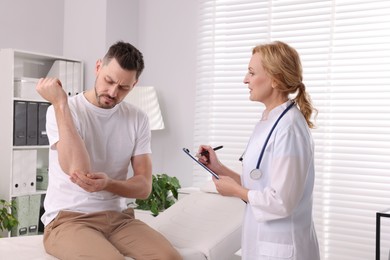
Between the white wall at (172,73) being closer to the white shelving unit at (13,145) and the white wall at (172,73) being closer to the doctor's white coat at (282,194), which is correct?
the white shelving unit at (13,145)

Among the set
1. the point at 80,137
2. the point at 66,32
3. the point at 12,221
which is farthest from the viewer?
the point at 66,32

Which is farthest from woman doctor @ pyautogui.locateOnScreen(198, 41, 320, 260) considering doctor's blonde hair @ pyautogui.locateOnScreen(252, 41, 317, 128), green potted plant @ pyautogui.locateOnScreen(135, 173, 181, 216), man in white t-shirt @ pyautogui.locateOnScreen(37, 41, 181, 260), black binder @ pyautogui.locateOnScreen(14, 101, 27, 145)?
black binder @ pyautogui.locateOnScreen(14, 101, 27, 145)

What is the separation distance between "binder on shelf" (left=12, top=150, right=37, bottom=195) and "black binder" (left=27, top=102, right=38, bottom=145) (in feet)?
0.26

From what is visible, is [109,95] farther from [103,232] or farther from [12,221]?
[12,221]

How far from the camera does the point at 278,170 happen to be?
1.87m

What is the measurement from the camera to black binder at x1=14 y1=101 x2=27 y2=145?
3.76 metres

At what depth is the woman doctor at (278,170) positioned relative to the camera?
6.14 feet

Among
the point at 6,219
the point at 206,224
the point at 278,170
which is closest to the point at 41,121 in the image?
the point at 6,219

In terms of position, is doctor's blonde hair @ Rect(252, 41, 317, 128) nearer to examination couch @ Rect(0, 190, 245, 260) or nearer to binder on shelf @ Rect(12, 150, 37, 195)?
examination couch @ Rect(0, 190, 245, 260)

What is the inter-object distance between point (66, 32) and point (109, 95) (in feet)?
7.94

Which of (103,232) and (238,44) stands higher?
(238,44)

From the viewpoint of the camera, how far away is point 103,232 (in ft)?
7.37

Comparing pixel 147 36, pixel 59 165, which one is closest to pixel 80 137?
pixel 59 165

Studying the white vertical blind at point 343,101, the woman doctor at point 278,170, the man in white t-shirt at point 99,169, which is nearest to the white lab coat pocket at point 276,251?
the woman doctor at point 278,170
